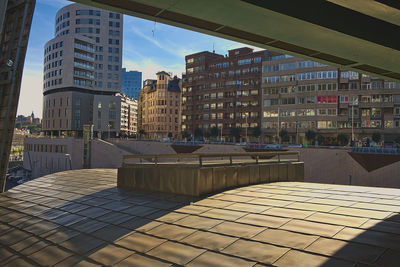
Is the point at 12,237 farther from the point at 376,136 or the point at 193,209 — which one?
the point at 376,136

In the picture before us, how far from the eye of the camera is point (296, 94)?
82000mm

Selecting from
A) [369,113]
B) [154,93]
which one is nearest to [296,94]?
[369,113]

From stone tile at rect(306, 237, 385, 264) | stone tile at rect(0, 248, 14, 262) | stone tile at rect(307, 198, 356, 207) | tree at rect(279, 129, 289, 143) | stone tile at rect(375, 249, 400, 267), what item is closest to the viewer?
stone tile at rect(375, 249, 400, 267)

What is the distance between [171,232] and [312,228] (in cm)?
417

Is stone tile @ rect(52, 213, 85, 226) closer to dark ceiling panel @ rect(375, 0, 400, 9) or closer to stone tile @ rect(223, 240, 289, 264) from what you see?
stone tile @ rect(223, 240, 289, 264)

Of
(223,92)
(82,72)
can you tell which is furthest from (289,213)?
(82,72)

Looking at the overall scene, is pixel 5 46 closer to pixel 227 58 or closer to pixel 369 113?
pixel 369 113

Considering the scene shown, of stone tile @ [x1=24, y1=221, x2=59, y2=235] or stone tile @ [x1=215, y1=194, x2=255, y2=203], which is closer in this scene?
stone tile @ [x1=24, y1=221, x2=59, y2=235]

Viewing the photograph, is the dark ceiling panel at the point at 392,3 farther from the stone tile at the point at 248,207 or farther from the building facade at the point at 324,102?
the building facade at the point at 324,102

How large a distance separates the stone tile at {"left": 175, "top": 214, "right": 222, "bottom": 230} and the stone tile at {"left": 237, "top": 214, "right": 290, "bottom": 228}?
90 centimetres

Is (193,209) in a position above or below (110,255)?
above

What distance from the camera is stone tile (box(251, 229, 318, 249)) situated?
812 cm

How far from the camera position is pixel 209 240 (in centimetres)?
887

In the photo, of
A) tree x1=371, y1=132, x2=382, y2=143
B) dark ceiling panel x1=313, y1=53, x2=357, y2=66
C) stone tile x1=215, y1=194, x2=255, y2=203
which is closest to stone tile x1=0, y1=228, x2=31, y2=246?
stone tile x1=215, y1=194, x2=255, y2=203
